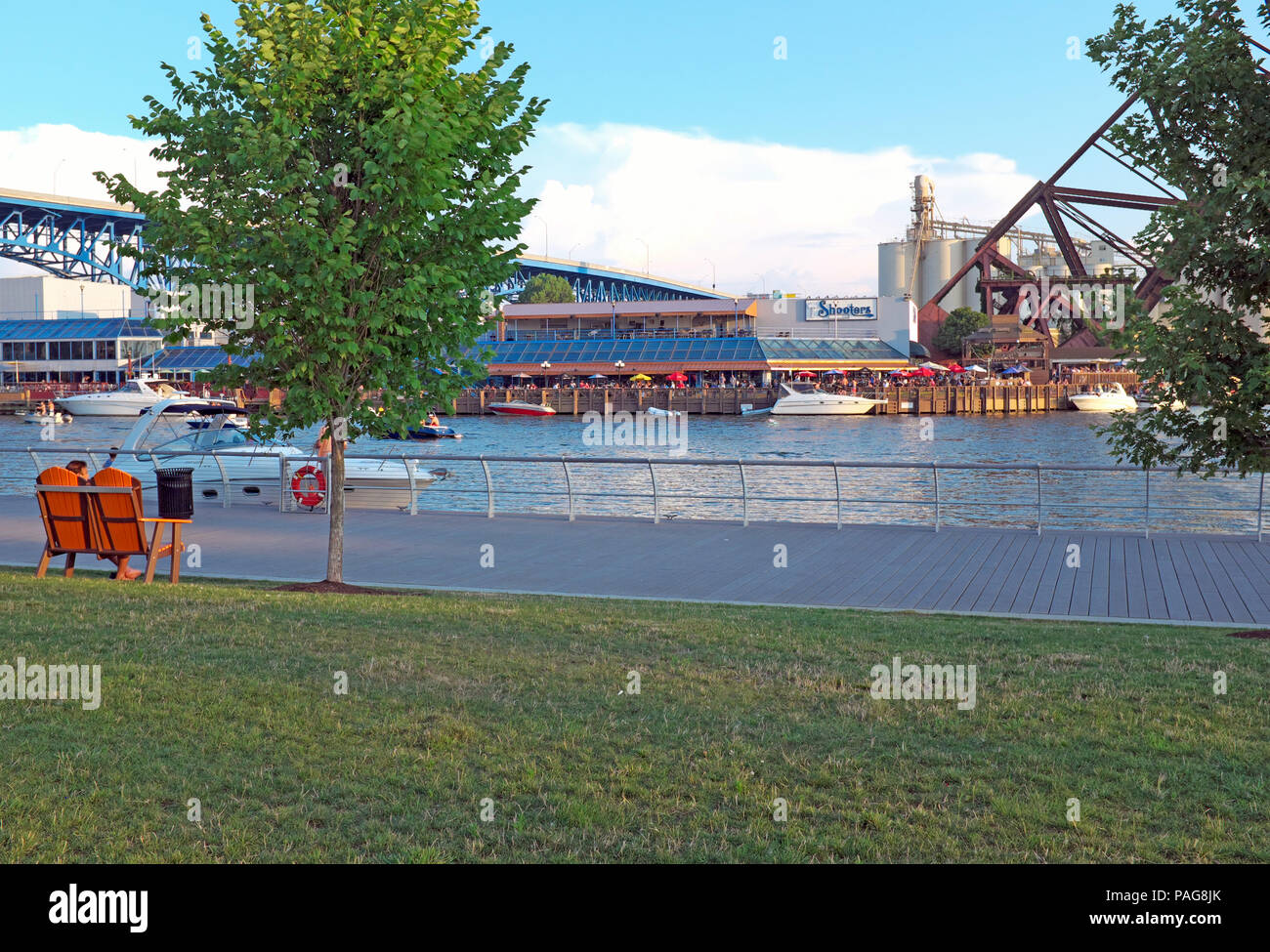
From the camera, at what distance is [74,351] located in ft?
447

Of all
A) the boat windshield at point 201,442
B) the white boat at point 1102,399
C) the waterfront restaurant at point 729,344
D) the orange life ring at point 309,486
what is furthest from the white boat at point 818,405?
the orange life ring at point 309,486

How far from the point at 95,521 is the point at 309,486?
8.22m

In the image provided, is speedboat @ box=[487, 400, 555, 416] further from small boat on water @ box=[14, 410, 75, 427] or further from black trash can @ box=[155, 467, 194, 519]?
black trash can @ box=[155, 467, 194, 519]

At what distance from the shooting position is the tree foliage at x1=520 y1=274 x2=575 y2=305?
169 metres

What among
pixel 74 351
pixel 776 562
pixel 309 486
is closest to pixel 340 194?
pixel 776 562

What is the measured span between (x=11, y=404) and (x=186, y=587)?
119 metres

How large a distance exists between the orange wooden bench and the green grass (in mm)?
2899

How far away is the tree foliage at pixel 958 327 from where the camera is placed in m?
126

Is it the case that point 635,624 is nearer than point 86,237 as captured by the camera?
Yes

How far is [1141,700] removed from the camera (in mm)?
6988

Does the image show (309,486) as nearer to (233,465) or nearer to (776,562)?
(233,465)
